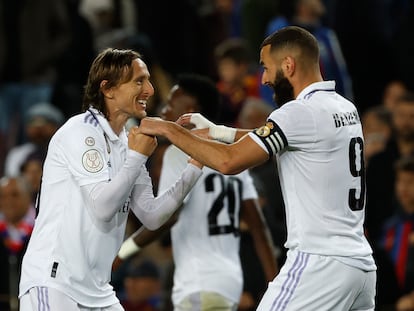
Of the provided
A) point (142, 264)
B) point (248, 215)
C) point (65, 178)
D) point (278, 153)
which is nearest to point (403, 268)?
point (142, 264)

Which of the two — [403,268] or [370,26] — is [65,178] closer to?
[403,268]

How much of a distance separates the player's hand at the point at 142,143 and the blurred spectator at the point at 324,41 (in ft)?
18.2

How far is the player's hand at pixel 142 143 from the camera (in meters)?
6.05

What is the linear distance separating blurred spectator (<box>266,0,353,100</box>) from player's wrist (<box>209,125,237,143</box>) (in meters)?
4.96

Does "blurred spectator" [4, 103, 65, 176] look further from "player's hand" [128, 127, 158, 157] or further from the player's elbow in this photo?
the player's elbow

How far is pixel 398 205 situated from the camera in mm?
10461

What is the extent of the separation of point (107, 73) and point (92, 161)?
0.52 m

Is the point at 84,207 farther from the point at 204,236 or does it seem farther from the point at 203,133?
the point at 204,236

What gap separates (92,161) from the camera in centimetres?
599

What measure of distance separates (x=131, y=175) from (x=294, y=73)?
104 cm

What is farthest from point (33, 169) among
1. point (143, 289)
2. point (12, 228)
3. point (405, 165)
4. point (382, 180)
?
point (405, 165)

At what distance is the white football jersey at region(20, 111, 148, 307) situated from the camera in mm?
5973

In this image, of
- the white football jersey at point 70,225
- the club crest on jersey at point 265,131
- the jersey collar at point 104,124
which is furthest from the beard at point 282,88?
the white football jersey at point 70,225

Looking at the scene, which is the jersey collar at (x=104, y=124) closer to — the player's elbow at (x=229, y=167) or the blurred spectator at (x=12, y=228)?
the player's elbow at (x=229, y=167)
